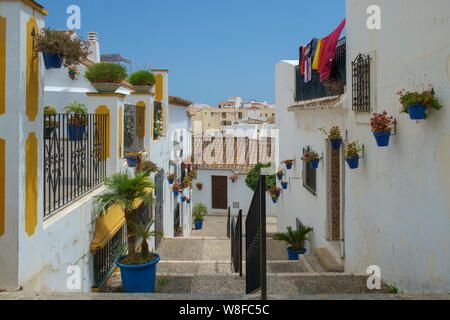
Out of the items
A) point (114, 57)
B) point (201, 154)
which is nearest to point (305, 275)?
point (114, 57)

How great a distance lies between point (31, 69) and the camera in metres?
4.07

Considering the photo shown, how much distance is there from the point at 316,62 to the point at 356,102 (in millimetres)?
2872

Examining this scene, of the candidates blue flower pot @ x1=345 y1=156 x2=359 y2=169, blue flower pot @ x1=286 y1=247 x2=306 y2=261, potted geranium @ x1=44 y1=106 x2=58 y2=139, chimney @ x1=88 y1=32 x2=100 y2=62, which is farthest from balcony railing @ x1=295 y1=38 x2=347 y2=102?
chimney @ x1=88 y1=32 x2=100 y2=62

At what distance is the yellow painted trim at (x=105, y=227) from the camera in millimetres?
6139

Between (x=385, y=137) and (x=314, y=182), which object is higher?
(x=385, y=137)

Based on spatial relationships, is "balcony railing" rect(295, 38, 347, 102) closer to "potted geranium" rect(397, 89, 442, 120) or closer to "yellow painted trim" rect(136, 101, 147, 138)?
"potted geranium" rect(397, 89, 442, 120)

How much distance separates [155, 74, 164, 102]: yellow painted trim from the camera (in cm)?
1356

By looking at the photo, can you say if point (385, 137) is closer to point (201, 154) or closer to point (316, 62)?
point (316, 62)

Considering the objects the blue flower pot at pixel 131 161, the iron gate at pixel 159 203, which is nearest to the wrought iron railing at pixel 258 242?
the blue flower pot at pixel 131 161

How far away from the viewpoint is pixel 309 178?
1174 centimetres

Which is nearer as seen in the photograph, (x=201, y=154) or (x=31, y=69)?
(x=31, y=69)

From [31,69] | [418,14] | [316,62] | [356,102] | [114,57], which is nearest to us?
[31,69]

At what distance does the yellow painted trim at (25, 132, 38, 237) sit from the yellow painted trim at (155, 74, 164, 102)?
31.6 feet
